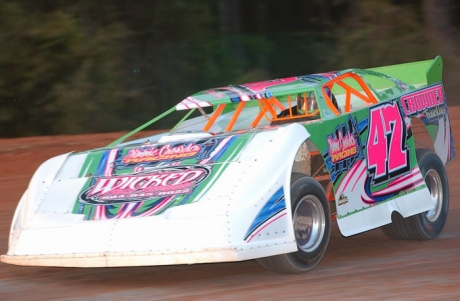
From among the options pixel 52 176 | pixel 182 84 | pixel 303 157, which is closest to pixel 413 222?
pixel 303 157

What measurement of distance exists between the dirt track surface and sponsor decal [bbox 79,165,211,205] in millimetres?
630

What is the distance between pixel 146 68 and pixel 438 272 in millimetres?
14600

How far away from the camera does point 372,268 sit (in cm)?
650

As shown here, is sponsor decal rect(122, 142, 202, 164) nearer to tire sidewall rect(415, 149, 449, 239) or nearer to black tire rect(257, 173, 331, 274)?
black tire rect(257, 173, 331, 274)

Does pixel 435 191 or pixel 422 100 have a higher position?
pixel 422 100

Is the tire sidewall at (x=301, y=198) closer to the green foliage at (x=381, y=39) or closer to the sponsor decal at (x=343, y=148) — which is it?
the sponsor decal at (x=343, y=148)

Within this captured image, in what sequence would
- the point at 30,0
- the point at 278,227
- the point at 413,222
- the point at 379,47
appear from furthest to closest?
1. the point at 379,47
2. the point at 30,0
3. the point at 413,222
4. the point at 278,227

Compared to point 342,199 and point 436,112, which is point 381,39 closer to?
point 436,112

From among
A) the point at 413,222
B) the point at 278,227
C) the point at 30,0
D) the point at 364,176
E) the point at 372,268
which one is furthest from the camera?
the point at 30,0

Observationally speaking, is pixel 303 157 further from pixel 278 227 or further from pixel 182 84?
pixel 182 84

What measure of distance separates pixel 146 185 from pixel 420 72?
3.82m

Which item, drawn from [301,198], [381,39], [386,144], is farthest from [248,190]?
[381,39]

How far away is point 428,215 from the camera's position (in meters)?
7.88

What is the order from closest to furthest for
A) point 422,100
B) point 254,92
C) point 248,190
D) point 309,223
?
point 248,190 < point 309,223 < point 254,92 < point 422,100
